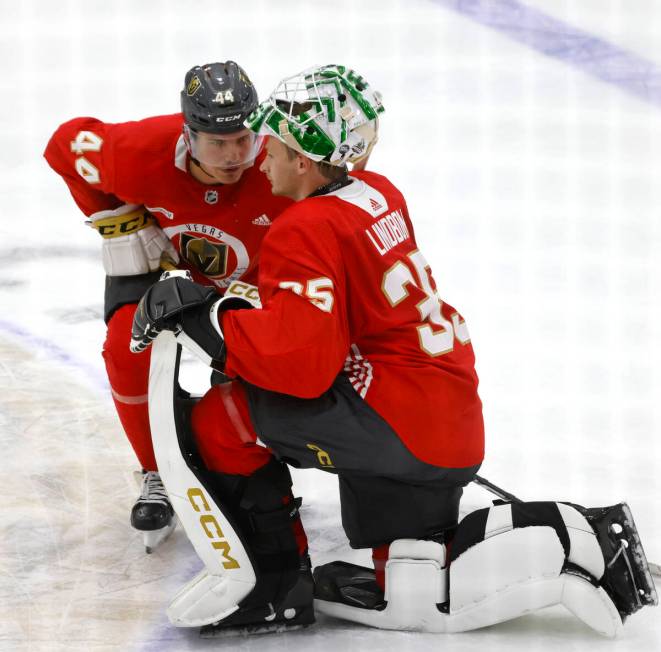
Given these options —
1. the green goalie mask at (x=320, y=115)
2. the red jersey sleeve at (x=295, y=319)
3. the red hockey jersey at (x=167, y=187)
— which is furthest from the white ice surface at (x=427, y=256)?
the green goalie mask at (x=320, y=115)

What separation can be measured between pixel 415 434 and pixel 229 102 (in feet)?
3.03

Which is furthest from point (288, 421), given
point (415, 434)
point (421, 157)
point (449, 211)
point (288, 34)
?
point (288, 34)

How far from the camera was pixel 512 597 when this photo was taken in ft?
7.92

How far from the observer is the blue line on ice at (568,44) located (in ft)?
18.1

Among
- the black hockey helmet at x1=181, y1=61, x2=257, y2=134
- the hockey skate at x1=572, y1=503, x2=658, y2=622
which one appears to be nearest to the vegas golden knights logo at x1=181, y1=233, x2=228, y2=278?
the black hockey helmet at x1=181, y1=61, x2=257, y2=134

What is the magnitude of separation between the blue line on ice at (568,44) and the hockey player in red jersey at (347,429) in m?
3.36

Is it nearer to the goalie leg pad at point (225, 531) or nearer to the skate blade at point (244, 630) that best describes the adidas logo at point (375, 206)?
the goalie leg pad at point (225, 531)

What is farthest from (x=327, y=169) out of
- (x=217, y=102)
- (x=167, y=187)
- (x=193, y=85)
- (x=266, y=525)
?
(x=266, y=525)

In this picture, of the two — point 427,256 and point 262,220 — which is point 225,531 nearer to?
point 262,220

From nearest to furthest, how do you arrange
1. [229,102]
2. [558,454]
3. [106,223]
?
[229,102] → [106,223] → [558,454]

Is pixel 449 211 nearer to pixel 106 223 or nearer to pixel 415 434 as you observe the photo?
pixel 106 223

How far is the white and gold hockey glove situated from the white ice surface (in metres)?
0.61

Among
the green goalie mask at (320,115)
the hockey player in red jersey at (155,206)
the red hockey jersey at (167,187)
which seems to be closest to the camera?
the green goalie mask at (320,115)

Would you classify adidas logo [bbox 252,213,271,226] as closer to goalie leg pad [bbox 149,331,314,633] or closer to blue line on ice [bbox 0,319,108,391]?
goalie leg pad [bbox 149,331,314,633]
